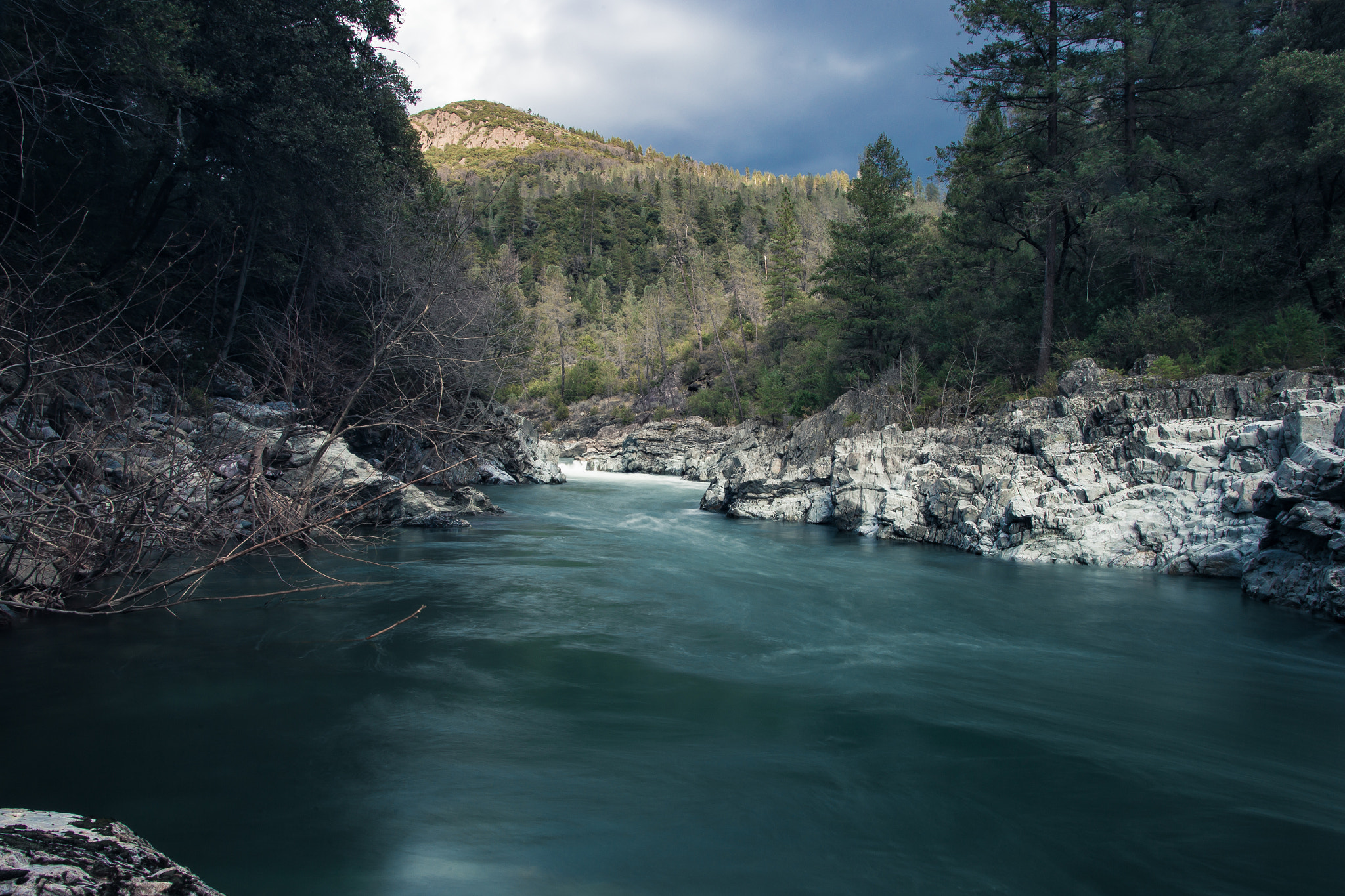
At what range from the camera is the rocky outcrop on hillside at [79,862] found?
1758 millimetres

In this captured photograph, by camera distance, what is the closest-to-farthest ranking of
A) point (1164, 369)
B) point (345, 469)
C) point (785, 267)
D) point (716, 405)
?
point (345, 469), point (1164, 369), point (716, 405), point (785, 267)

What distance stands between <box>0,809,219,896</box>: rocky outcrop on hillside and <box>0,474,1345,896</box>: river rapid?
1636 mm

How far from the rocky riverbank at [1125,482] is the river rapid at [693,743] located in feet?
4.79

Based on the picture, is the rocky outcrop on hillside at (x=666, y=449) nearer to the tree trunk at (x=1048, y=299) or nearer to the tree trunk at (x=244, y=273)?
the tree trunk at (x=1048, y=299)

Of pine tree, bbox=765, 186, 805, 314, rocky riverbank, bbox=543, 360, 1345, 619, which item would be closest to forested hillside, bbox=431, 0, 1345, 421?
rocky riverbank, bbox=543, 360, 1345, 619

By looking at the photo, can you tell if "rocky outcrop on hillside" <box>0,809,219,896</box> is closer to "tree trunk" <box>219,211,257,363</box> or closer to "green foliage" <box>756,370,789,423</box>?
"tree trunk" <box>219,211,257,363</box>

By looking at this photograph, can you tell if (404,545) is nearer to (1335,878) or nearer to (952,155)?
(1335,878)

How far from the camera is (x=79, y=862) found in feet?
6.14

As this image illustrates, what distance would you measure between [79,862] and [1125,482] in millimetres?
14249

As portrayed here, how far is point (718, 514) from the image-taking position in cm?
1970

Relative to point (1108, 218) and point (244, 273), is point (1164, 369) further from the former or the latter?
point (244, 273)

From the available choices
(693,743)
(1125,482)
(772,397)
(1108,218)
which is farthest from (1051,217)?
(693,743)

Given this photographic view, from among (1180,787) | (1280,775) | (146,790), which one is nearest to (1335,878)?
(1180,787)

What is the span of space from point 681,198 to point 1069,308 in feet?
240
